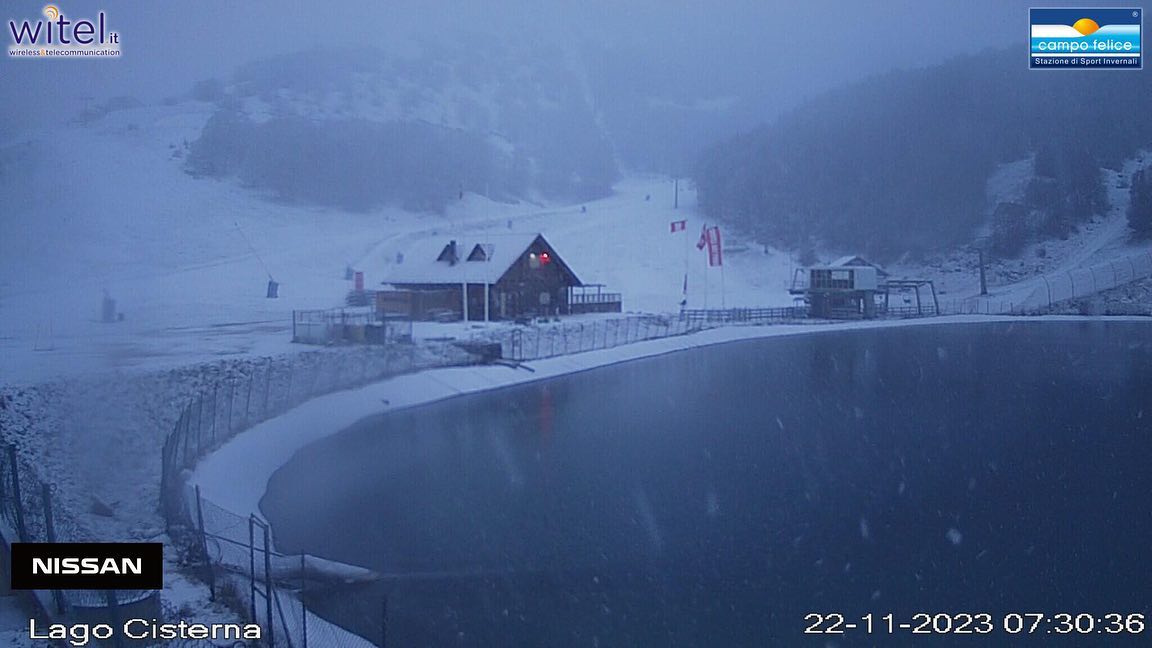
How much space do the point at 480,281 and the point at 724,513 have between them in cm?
1506

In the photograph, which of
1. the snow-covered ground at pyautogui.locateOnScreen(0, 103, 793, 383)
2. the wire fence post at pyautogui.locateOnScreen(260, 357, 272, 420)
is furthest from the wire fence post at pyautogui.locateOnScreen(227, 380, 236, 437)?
the snow-covered ground at pyautogui.locateOnScreen(0, 103, 793, 383)

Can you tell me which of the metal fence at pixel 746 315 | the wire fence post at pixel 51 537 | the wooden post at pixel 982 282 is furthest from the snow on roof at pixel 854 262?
the wire fence post at pixel 51 537

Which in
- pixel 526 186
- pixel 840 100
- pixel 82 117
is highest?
pixel 840 100

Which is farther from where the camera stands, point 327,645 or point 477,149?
point 477,149

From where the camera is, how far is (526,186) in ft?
103

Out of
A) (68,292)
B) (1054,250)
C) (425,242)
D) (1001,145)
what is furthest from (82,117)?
(1001,145)

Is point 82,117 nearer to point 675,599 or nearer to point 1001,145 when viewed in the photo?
point 675,599

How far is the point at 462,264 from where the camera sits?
70.7 ft

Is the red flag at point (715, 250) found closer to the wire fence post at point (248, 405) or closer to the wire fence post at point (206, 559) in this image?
the wire fence post at point (248, 405)

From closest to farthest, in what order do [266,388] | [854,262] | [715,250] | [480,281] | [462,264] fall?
1. [266,388]
2. [480,281]
3. [462,264]
4. [854,262]
5. [715,250]

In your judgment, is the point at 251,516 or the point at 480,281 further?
the point at 480,281

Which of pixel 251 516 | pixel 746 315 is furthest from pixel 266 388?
pixel 746 315

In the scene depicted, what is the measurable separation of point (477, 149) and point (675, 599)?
86.3 feet

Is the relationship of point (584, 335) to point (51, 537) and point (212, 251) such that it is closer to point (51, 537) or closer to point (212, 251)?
point (212, 251)
